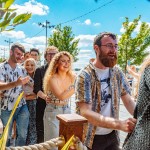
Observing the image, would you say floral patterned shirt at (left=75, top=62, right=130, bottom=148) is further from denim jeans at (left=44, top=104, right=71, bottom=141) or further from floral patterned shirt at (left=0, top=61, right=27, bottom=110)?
floral patterned shirt at (left=0, top=61, right=27, bottom=110)

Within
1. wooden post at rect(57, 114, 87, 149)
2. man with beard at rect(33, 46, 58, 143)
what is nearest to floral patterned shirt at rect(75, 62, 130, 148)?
wooden post at rect(57, 114, 87, 149)

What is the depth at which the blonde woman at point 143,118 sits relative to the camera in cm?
171

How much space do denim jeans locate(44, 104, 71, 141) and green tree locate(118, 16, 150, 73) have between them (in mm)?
26810

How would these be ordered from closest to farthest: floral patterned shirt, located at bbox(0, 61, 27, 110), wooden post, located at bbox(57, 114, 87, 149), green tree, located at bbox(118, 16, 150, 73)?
wooden post, located at bbox(57, 114, 87, 149) → floral patterned shirt, located at bbox(0, 61, 27, 110) → green tree, located at bbox(118, 16, 150, 73)

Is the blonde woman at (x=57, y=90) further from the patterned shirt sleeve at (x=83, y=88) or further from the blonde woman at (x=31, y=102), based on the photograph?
the patterned shirt sleeve at (x=83, y=88)

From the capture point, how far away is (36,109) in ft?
16.3

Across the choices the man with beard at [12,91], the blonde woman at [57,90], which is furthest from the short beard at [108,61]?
the man with beard at [12,91]

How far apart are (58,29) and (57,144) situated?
41625 millimetres

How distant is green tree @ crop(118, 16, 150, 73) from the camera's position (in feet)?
99.9

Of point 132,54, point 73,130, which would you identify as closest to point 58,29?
point 132,54

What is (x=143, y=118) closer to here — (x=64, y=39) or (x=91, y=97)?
(x=91, y=97)

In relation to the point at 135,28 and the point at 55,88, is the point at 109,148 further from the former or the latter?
the point at 135,28

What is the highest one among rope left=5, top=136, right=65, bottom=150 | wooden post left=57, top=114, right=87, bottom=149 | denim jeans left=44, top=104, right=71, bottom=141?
wooden post left=57, top=114, right=87, bottom=149

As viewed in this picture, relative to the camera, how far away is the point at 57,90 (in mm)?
4098
